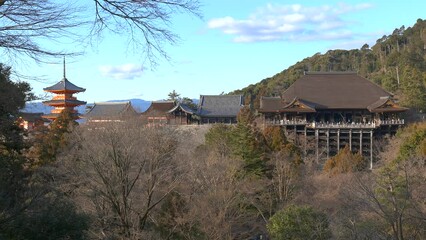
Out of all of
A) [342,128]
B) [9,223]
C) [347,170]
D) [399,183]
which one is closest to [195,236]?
[399,183]

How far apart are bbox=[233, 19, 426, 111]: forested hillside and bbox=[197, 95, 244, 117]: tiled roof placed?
12.1 ft

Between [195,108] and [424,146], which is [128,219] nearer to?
[424,146]

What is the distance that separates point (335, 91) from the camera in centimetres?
2827

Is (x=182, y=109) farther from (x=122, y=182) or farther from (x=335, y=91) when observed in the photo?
(x=122, y=182)

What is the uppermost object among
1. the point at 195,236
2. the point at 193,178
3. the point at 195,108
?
the point at 195,108

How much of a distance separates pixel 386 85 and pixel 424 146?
1660 cm

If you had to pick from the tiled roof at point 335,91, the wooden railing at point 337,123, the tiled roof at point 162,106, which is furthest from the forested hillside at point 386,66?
the tiled roof at point 162,106

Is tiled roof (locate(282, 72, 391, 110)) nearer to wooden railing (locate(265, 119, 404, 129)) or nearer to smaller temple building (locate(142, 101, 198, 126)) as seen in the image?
wooden railing (locate(265, 119, 404, 129))

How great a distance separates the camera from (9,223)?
548 centimetres

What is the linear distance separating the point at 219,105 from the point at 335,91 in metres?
6.86

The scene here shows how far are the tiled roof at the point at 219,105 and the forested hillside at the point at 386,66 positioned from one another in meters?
3.68

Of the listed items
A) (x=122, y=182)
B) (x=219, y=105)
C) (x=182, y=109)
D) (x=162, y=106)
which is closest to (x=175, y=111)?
(x=182, y=109)

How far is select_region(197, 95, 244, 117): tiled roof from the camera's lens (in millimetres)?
28672

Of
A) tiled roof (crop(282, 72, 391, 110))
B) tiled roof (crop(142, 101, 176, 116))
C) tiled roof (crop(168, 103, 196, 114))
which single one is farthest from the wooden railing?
tiled roof (crop(142, 101, 176, 116))
